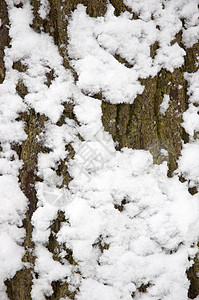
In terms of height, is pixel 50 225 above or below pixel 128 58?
below

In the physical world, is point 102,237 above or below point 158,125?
below

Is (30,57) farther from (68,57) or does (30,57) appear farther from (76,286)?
(76,286)

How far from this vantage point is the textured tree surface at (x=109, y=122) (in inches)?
36.0

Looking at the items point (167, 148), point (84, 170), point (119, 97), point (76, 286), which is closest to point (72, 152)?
point (84, 170)

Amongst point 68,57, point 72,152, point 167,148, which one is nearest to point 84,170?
point 72,152

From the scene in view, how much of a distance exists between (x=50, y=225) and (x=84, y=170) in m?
0.26

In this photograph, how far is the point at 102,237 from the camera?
3.00 feet

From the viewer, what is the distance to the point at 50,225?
91 centimetres

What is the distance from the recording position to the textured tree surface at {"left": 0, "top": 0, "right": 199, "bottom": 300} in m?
0.91

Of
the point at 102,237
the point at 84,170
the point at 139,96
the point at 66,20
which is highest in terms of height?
the point at 66,20

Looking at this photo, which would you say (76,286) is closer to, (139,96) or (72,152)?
(72,152)

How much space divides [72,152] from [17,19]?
23.4 inches

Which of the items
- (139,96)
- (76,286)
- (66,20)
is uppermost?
(66,20)

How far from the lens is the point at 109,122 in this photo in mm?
943
